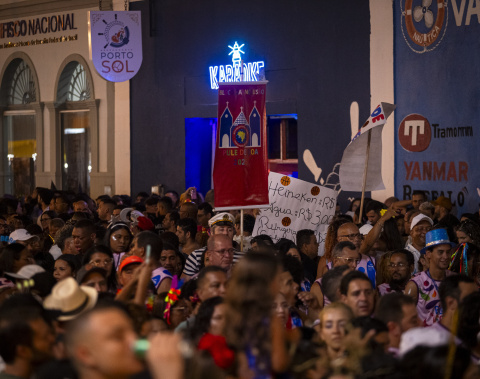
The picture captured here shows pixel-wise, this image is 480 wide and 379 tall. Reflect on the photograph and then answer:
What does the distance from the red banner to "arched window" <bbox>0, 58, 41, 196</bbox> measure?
1598cm

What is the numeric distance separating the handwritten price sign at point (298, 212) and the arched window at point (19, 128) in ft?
52.3

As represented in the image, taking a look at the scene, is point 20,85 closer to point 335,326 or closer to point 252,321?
point 335,326

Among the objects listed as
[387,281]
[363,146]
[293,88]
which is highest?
[293,88]

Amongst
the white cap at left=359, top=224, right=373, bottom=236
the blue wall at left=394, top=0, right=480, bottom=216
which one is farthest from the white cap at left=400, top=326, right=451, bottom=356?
the blue wall at left=394, top=0, right=480, bottom=216

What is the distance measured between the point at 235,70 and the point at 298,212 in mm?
9228

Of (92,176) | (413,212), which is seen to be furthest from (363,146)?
(92,176)

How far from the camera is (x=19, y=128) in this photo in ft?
87.4

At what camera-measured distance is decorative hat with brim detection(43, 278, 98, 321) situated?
17.2 feet

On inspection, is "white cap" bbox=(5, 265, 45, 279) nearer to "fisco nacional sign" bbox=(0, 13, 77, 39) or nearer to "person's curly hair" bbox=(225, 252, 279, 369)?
"person's curly hair" bbox=(225, 252, 279, 369)

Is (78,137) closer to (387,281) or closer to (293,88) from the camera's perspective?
(293,88)

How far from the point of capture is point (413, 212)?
11.6 m

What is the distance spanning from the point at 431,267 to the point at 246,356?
16.0ft

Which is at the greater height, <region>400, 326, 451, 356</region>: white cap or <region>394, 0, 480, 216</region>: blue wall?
<region>394, 0, 480, 216</region>: blue wall

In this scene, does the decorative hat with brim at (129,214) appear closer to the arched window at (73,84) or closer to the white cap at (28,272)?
the white cap at (28,272)
